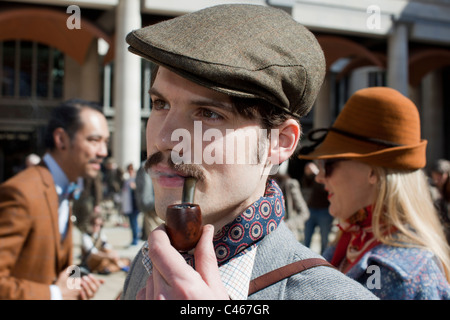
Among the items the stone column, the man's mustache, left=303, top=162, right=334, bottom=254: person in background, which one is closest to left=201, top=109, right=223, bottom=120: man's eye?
A: the man's mustache

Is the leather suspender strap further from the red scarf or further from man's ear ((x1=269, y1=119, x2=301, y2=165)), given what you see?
the red scarf

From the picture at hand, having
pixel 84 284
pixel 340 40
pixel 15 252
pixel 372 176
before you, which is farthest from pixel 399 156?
pixel 340 40

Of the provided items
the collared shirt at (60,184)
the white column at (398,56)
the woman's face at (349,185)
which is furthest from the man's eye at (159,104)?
the white column at (398,56)

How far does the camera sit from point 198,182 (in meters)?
1.07

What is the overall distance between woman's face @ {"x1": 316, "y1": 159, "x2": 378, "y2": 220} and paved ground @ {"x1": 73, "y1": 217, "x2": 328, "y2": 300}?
1.76 m

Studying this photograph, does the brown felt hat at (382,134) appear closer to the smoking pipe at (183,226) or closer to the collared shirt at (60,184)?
the smoking pipe at (183,226)

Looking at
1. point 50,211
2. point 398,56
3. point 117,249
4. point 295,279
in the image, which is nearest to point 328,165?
point 295,279

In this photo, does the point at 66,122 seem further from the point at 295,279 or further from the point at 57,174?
the point at 295,279

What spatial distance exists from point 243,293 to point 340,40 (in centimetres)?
1776

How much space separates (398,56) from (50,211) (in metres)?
16.7

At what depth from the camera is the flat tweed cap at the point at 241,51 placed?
3.35 feet

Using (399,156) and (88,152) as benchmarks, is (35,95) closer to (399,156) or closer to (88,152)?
(88,152)

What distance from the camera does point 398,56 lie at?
16.9 meters

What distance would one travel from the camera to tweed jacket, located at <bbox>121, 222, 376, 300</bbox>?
1.12 metres
